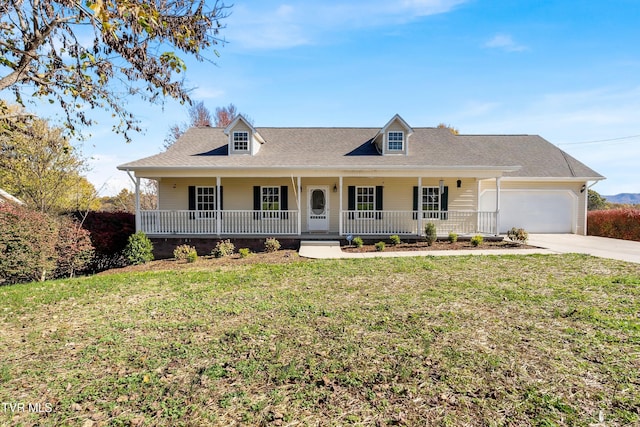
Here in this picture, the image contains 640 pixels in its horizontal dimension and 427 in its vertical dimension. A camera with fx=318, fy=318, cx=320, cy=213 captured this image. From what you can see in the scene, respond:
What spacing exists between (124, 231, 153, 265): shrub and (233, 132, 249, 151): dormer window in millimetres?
5588

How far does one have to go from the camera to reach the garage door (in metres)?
16.3

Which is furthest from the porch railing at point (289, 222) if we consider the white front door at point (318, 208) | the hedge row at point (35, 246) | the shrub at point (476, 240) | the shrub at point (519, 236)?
the hedge row at point (35, 246)

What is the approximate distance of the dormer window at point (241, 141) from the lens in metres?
14.6

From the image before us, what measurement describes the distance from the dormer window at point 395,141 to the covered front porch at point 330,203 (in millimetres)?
1416

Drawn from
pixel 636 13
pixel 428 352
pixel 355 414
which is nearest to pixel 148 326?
pixel 355 414

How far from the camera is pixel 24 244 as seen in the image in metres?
8.59

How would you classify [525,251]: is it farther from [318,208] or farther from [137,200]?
[137,200]

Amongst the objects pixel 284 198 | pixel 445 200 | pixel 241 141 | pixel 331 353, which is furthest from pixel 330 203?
pixel 331 353

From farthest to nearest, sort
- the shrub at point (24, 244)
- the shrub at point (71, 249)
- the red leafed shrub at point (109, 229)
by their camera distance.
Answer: the red leafed shrub at point (109, 229) → the shrub at point (71, 249) → the shrub at point (24, 244)

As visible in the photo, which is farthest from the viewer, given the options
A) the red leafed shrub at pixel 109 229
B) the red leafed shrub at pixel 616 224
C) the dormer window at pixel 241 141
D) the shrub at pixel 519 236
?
the red leafed shrub at pixel 616 224

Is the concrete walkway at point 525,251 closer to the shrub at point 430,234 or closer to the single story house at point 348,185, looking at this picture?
the shrub at point 430,234

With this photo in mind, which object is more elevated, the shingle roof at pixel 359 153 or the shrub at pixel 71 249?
the shingle roof at pixel 359 153

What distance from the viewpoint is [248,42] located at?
7.01m

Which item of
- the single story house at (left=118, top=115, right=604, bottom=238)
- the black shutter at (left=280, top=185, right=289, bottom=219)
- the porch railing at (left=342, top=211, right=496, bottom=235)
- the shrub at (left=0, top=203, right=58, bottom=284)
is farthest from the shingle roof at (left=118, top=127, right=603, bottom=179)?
the shrub at (left=0, top=203, right=58, bottom=284)
